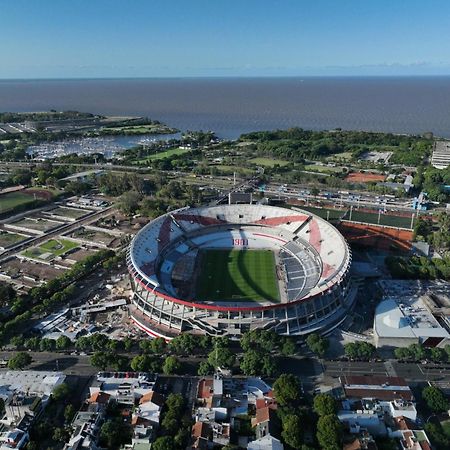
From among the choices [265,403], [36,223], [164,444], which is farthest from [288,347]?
[36,223]

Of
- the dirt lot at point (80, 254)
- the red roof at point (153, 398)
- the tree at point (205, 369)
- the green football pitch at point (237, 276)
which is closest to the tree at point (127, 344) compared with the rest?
the red roof at point (153, 398)

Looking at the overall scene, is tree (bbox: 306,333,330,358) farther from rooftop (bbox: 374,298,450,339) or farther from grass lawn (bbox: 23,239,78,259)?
grass lawn (bbox: 23,239,78,259)

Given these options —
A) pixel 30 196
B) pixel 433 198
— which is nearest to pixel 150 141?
pixel 30 196

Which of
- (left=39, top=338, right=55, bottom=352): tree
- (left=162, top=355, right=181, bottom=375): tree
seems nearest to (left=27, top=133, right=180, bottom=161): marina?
(left=39, top=338, right=55, bottom=352): tree

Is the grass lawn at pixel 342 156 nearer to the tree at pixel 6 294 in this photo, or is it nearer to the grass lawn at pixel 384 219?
the grass lawn at pixel 384 219

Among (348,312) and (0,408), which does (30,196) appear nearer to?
(0,408)
